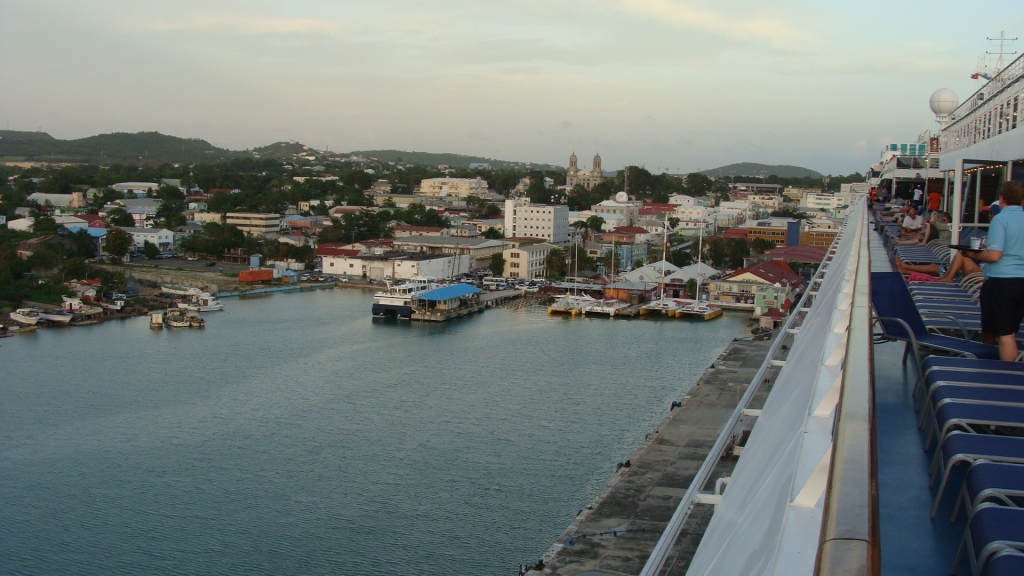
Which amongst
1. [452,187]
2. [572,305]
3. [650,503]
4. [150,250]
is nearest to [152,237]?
[150,250]

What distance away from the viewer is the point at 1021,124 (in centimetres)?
163

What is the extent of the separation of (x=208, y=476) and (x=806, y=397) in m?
3.62

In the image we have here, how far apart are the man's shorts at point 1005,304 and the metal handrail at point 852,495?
0.45 meters

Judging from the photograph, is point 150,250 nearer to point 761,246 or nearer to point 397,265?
point 397,265

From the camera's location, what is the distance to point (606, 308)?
29.7 ft

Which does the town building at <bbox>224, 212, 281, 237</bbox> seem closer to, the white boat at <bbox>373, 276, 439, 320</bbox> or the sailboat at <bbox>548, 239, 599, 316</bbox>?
the white boat at <bbox>373, 276, 439, 320</bbox>

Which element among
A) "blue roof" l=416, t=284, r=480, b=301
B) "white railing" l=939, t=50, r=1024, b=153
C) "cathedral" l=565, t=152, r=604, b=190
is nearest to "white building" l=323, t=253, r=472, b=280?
"blue roof" l=416, t=284, r=480, b=301

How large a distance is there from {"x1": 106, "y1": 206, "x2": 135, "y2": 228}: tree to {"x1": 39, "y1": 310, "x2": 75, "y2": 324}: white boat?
5.92 metres

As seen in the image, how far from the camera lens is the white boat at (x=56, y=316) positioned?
7.75m

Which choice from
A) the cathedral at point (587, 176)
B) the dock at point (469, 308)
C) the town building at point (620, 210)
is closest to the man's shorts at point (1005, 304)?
the dock at point (469, 308)

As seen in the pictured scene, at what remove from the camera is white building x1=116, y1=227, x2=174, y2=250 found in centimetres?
1233

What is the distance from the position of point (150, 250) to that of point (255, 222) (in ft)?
7.17

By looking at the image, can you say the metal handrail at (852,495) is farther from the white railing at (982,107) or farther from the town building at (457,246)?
the town building at (457,246)

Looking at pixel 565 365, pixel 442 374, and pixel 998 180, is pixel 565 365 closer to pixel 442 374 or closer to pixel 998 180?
pixel 442 374
